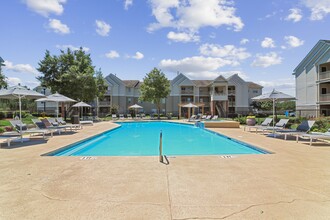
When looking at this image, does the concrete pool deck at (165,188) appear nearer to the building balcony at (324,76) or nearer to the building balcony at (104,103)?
the building balcony at (324,76)

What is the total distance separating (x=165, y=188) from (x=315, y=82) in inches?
1180

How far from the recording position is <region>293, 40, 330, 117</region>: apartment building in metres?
25.8

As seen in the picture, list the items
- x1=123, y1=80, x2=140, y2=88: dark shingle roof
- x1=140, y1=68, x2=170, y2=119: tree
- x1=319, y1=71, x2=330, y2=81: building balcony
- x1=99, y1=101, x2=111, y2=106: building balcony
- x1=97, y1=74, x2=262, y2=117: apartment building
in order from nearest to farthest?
x1=319, y1=71, x2=330, y2=81: building balcony
x1=140, y1=68, x2=170, y2=119: tree
x1=99, y1=101, x2=111, y2=106: building balcony
x1=97, y1=74, x2=262, y2=117: apartment building
x1=123, y1=80, x2=140, y2=88: dark shingle roof

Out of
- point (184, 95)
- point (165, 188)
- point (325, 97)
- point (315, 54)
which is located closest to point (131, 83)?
point (184, 95)

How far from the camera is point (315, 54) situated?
2716 cm

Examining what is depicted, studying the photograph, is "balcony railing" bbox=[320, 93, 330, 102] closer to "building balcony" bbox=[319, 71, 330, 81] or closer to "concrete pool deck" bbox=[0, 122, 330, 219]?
"building balcony" bbox=[319, 71, 330, 81]

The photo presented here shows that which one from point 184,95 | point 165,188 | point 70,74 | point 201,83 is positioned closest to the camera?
point 165,188

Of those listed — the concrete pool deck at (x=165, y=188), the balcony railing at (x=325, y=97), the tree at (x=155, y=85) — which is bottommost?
the concrete pool deck at (x=165, y=188)

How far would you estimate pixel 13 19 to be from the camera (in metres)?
12.8

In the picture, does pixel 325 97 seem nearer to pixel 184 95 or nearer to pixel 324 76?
pixel 324 76

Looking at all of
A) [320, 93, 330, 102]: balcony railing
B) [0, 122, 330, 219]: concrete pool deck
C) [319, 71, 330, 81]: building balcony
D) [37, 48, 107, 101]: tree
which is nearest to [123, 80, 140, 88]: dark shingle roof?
[37, 48, 107, 101]: tree

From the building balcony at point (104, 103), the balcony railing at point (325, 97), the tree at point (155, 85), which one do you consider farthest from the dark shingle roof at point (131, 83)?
the balcony railing at point (325, 97)

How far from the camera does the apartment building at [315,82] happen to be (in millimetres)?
25844

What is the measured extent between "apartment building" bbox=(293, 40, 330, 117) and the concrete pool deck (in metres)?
24.1
